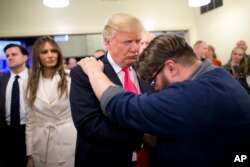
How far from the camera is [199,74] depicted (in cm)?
101

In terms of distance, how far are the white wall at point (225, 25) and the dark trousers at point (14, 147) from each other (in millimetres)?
4309

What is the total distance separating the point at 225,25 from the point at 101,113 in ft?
17.7

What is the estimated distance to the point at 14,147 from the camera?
2.56 meters

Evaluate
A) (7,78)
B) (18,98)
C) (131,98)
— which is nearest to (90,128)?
(131,98)

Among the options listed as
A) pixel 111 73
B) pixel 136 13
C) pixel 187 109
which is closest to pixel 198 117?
pixel 187 109

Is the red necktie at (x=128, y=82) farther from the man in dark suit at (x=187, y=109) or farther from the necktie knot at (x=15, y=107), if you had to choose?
the necktie knot at (x=15, y=107)

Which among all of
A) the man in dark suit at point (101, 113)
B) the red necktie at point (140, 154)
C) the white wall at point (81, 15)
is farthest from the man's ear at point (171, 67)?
the white wall at point (81, 15)

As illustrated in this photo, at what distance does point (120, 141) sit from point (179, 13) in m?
5.99

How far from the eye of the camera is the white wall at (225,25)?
18.0 ft

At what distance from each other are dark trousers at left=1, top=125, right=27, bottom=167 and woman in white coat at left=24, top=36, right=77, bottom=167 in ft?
0.97

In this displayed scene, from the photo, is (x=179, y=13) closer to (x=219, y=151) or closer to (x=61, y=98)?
(x=61, y=98)

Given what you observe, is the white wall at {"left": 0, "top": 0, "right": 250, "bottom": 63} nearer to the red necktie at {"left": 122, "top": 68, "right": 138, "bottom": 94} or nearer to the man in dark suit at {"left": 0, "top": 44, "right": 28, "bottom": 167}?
the man in dark suit at {"left": 0, "top": 44, "right": 28, "bottom": 167}

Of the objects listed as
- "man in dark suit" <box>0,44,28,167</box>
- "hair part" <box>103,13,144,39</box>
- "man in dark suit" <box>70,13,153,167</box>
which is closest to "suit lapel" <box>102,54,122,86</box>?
"man in dark suit" <box>70,13,153,167</box>

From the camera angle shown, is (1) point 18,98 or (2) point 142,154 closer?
(2) point 142,154
